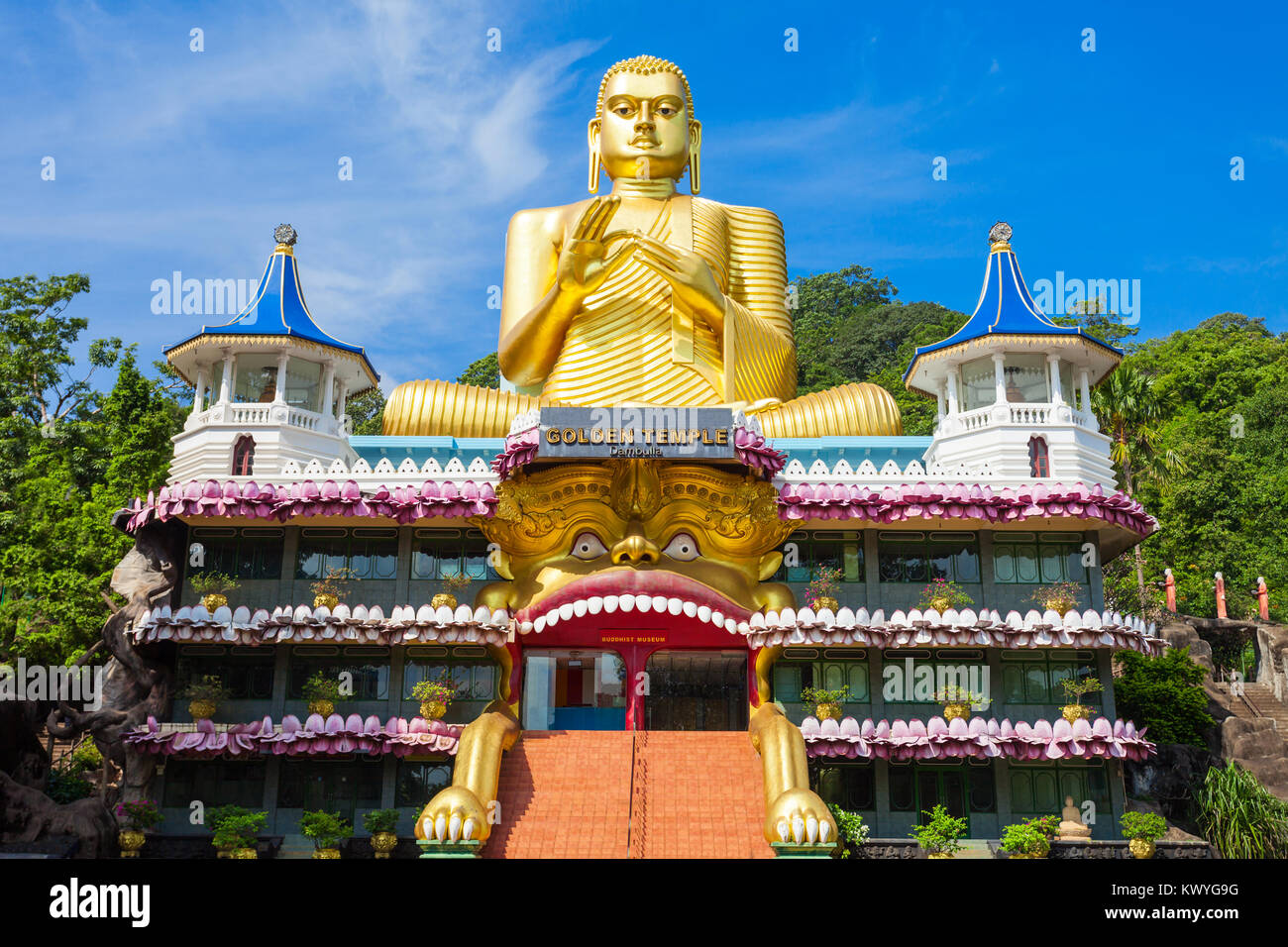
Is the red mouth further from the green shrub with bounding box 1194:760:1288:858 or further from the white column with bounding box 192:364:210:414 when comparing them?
the green shrub with bounding box 1194:760:1288:858

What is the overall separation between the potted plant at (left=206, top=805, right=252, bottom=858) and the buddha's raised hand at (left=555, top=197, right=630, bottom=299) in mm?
10599

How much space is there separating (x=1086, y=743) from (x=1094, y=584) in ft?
9.79

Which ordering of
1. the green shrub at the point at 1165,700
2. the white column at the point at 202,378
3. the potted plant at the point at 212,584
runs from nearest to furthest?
1. the potted plant at the point at 212,584
2. the white column at the point at 202,378
3. the green shrub at the point at 1165,700

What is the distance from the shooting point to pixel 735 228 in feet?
81.0

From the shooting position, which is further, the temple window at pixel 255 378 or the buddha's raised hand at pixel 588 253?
the temple window at pixel 255 378

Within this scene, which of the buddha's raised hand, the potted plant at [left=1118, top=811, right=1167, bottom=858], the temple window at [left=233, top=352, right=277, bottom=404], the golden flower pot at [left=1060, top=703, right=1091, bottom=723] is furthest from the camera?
the temple window at [left=233, top=352, right=277, bottom=404]

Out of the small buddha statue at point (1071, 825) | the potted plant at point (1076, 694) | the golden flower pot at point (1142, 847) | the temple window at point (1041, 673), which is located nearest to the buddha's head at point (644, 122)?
the temple window at point (1041, 673)

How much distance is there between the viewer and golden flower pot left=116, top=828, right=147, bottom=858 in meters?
17.0

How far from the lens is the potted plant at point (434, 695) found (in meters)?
18.2

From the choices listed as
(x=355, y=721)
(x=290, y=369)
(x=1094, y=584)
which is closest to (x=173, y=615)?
(x=355, y=721)

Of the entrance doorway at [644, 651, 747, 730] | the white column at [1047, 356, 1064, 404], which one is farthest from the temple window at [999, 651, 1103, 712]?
the white column at [1047, 356, 1064, 404]

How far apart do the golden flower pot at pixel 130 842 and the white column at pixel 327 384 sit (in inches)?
326

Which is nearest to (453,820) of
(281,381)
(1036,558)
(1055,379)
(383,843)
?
(383,843)

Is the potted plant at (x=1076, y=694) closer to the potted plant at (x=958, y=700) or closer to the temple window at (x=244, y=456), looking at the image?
the potted plant at (x=958, y=700)
